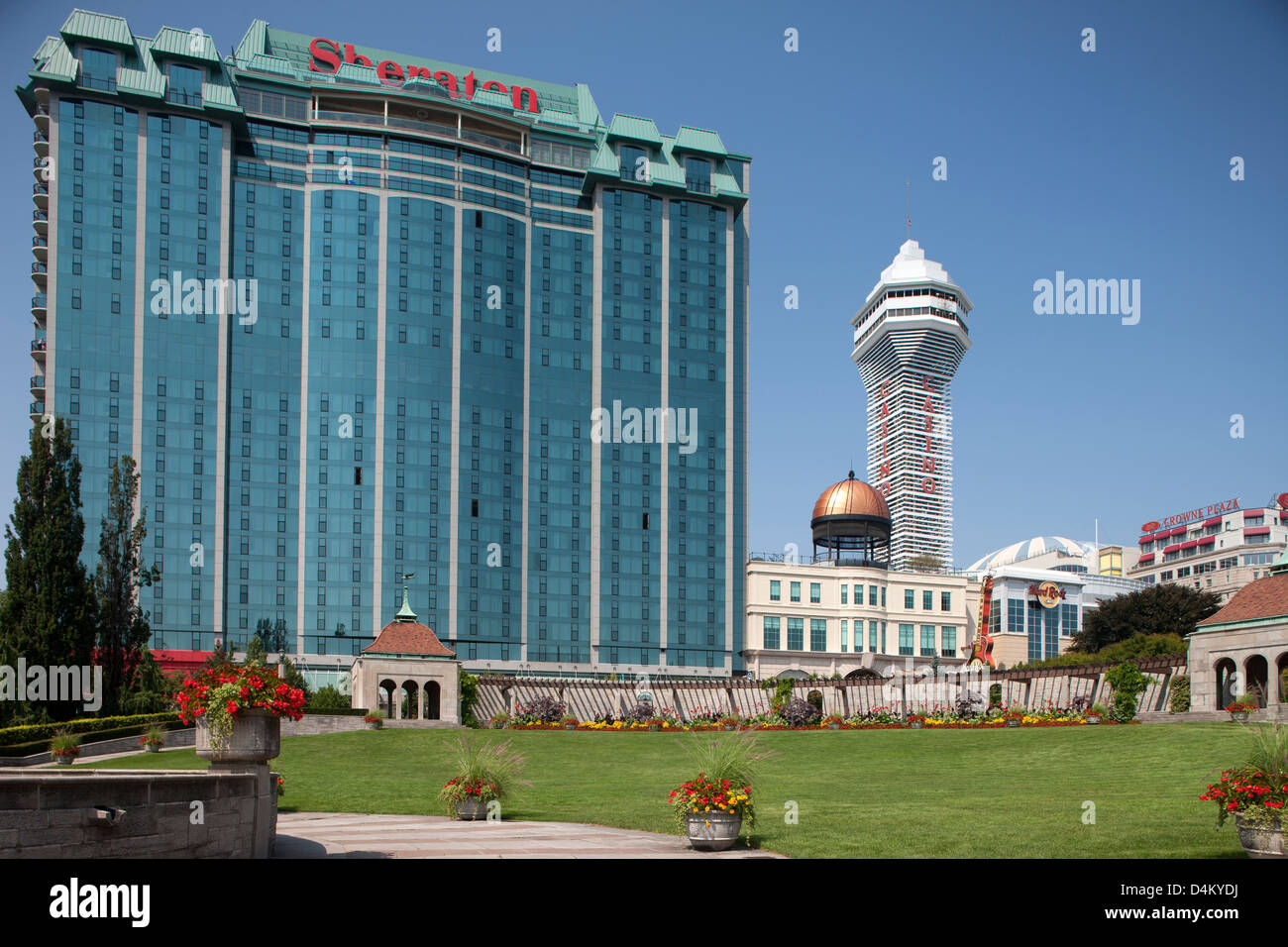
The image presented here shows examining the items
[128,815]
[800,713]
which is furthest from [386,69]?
[128,815]

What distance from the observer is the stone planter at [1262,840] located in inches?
613

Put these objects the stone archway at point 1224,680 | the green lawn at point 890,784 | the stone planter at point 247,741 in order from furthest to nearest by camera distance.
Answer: the stone archway at point 1224,680 → the green lawn at point 890,784 → the stone planter at point 247,741

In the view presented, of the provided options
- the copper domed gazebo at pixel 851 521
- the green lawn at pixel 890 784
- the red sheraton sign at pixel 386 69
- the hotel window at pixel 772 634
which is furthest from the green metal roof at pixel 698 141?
the green lawn at pixel 890 784

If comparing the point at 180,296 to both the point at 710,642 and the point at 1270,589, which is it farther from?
the point at 1270,589

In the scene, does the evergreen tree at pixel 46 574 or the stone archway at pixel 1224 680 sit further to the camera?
the evergreen tree at pixel 46 574

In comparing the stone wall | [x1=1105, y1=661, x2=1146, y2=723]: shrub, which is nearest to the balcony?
A: [x1=1105, y1=661, x2=1146, y2=723]: shrub

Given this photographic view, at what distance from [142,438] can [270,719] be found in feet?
319

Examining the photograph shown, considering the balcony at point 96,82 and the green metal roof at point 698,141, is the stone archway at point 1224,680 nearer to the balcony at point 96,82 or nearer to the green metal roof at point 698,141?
the green metal roof at point 698,141

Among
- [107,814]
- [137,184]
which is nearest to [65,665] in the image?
[107,814]

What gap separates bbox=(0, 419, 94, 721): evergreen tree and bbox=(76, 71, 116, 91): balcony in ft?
211

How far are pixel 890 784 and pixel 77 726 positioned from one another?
120 ft

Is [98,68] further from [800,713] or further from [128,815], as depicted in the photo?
[128,815]

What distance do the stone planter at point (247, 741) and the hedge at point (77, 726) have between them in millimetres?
29485

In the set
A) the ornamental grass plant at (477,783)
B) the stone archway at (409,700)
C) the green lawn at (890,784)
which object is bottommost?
the stone archway at (409,700)
